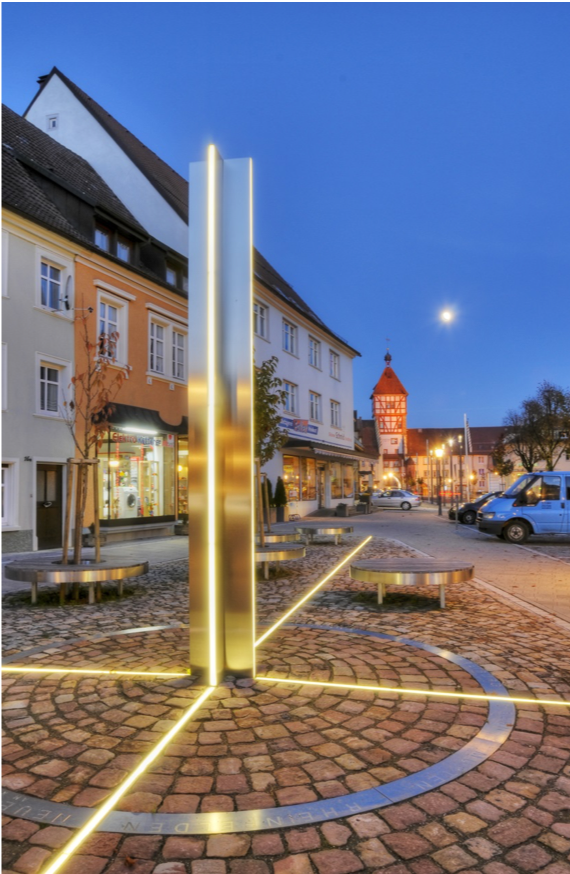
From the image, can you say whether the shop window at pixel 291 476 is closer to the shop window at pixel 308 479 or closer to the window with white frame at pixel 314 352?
the shop window at pixel 308 479

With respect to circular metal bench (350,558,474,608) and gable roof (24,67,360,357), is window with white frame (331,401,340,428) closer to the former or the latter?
gable roof (24,67,360,357)

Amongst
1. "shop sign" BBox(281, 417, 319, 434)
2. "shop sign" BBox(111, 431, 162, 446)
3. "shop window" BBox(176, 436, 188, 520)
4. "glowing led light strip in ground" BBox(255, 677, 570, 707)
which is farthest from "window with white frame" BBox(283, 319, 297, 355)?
"glowing led light strip in ground" BBox(255, 677, 570, 707)

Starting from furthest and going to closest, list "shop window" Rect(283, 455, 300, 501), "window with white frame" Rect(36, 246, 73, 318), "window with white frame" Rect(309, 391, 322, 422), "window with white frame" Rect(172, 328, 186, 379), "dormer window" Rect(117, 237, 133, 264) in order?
"window with white frame" Rect(309, 391, 322, 422)
"shop window" Rect(283, 455, 300, 501)
"window with white frame" Rect(172, 328, 186, 379)
"dormer window" Rect(117, 237, 133, 264)
"window with white frame" Rect(36, 246, 73, 318)

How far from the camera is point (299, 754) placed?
10.3ft

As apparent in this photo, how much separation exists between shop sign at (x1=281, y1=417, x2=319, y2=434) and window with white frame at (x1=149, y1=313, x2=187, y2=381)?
986 cm

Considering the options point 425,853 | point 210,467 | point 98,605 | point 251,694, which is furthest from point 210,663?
point 98,605

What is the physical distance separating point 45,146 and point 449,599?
19.7 meters

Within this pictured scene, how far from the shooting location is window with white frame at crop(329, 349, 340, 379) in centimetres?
3869

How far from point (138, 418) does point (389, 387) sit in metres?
77.4

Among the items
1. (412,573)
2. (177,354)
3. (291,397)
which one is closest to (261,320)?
(291,397)

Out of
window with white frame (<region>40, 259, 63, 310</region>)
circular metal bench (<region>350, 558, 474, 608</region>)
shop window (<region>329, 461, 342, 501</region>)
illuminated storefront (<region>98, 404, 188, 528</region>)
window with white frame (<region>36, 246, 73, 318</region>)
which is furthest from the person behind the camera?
shop window (<region>329, 461, 342, 501</region>)

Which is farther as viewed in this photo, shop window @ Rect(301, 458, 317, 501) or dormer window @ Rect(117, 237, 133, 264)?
shop window @ Rect(301, 458, 317, 501)

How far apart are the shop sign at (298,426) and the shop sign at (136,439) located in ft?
34.8

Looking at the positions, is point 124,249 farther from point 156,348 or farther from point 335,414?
point 335,414
